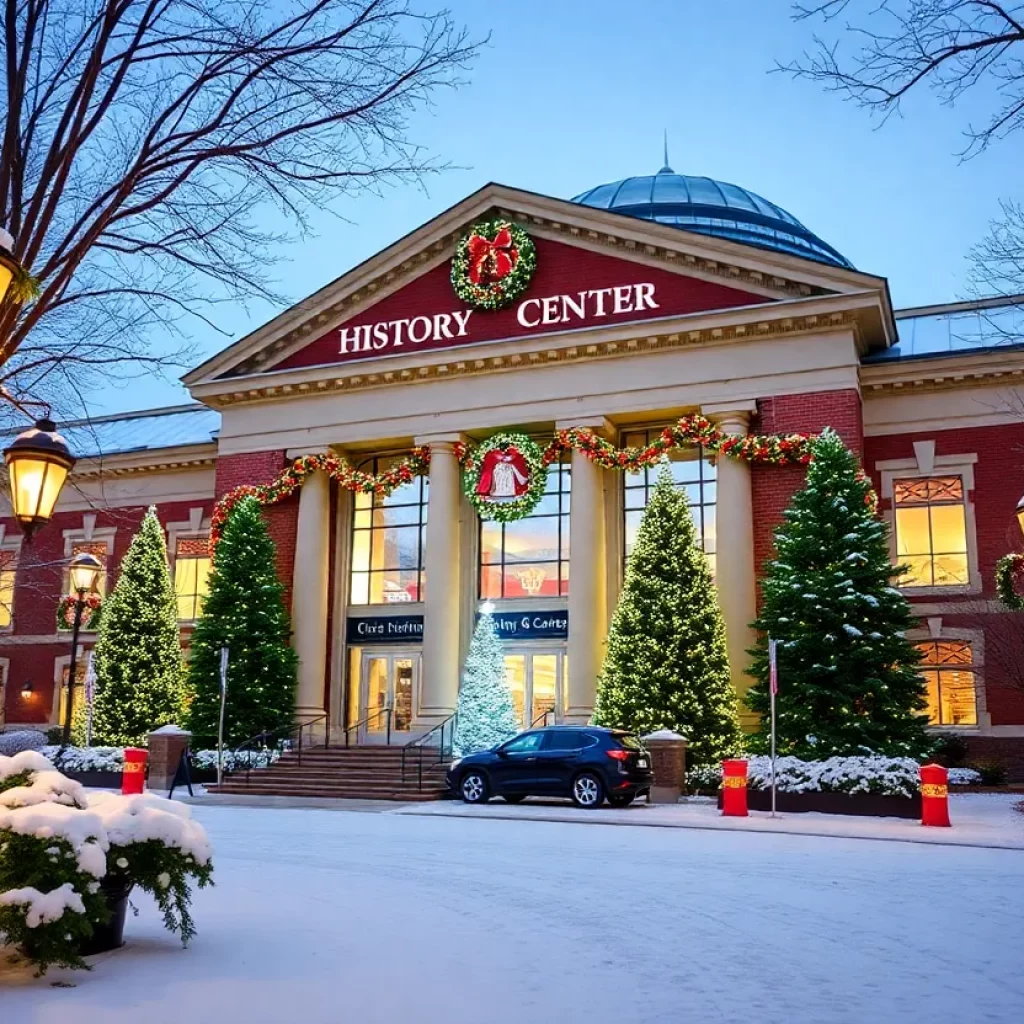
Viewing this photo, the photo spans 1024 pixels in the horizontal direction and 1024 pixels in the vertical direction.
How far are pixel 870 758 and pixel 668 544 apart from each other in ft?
21.7

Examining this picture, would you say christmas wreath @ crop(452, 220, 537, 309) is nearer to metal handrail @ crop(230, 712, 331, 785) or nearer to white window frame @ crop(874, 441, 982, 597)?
white window frame @ crop(874, 441, 982, 597)

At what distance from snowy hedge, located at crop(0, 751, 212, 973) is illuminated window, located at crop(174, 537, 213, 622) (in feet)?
101

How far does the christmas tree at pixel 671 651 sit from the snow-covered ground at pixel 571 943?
10.6 m

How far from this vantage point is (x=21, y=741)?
114ft

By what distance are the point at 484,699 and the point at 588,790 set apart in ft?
22.2

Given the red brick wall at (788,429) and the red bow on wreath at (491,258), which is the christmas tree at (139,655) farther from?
the red brick wall at (788,429)

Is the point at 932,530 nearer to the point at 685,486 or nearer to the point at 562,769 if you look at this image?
the point at 685,486

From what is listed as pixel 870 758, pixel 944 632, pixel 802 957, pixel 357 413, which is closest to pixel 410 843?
pixel 802 957

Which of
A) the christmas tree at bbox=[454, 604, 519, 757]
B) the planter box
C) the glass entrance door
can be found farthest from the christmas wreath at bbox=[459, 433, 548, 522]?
the planter box

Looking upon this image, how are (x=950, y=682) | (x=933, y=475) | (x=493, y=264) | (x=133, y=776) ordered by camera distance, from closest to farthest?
(x=133, y=776), (x=950, y=682), (x=933, y=475), (x=493, y=264)

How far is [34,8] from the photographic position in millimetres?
8719

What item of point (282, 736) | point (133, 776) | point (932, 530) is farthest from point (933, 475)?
point (133, 776)

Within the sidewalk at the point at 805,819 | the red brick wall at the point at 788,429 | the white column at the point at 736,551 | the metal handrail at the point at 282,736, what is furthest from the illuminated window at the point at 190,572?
the red brick wall at the point at 788,429

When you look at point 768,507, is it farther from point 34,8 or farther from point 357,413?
point 34,8
